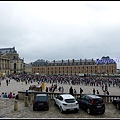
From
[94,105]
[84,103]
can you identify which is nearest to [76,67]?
[84,103]

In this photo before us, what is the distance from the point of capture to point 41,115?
10.5 metres

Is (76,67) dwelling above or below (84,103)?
above

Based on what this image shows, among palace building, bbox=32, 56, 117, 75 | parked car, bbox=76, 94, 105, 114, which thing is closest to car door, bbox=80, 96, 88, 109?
parked car, bbox=76, 94, 105, 114

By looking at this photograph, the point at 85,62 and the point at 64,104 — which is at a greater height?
the point at 85,62

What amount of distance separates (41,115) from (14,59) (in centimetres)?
12959

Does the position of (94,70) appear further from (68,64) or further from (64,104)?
(64,104)

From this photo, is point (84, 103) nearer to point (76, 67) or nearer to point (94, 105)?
point (94, 105)

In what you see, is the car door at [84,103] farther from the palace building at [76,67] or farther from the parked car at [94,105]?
the palace building at [76,67]

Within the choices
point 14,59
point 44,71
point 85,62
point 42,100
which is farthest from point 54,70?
point 42,100

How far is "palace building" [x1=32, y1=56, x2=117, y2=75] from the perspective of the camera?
118250 millimetres

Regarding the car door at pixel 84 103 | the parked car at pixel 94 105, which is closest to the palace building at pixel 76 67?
the car door at pixel 84 103

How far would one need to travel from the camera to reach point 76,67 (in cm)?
12594

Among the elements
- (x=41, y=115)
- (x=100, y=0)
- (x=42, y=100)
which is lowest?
(x=41, y=115)

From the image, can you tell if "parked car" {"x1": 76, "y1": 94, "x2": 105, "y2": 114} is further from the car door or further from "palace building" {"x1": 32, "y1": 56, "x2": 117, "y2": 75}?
"palace building" {"x1": 32, "y1": 56, "x2": 117, "y2": 75}
